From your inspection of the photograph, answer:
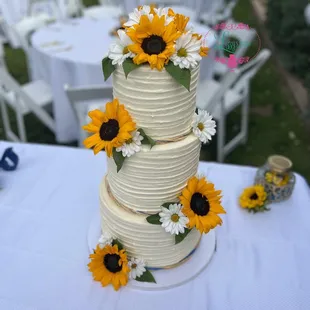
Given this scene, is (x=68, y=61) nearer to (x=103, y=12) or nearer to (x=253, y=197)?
(x=253, y=197)

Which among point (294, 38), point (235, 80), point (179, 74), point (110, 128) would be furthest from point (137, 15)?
point (294, 38)

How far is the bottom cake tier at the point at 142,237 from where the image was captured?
3.74 ft

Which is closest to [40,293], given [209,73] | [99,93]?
[99,93]

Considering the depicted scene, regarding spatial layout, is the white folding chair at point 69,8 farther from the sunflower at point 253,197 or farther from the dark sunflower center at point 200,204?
the dark sunflower center at point 200,204

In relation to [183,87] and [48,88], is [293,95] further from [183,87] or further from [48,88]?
[183,87]

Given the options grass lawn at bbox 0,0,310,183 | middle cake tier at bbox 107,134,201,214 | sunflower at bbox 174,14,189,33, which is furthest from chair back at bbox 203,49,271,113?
sunflower at bbox 174,14,189,33

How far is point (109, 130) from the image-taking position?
98 cm

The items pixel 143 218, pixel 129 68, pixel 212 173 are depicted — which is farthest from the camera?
pixel 212 173

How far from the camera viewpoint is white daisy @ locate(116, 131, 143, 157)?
99 cm

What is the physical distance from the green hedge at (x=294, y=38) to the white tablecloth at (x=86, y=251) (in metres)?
3.18

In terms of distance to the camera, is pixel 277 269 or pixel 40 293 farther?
pixel 277 269

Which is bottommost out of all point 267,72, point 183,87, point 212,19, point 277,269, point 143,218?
point 267,72

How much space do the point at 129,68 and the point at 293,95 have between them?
398 cm

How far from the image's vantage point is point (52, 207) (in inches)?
60.0
